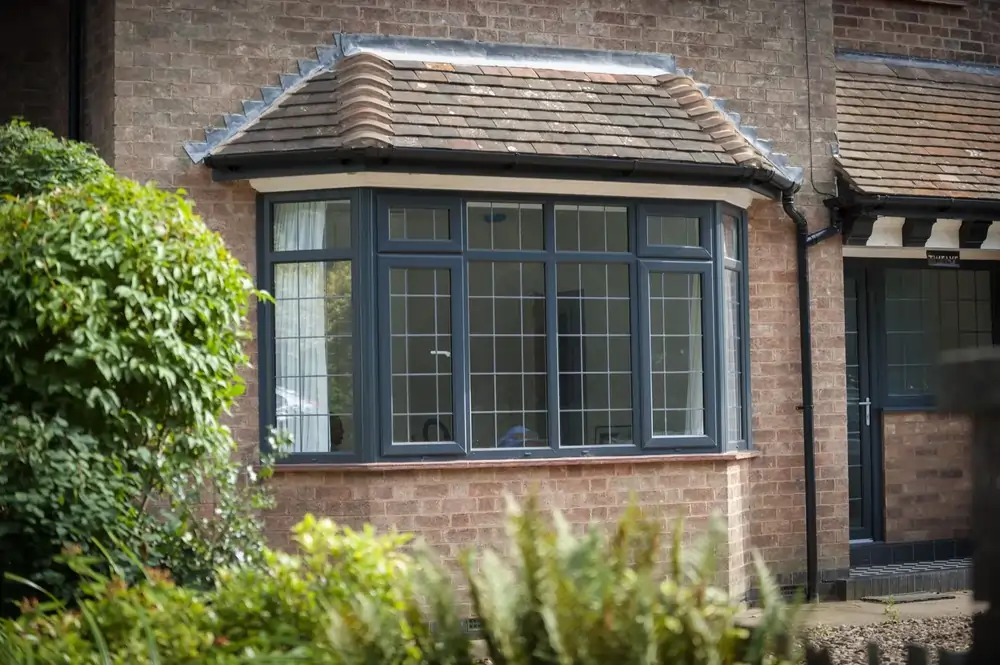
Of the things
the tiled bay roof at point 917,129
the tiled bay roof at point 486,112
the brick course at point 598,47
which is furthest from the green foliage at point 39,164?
the tiled bay roof at point 917,129

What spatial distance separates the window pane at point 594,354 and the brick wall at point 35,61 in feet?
13.3

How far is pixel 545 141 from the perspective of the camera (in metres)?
9.74

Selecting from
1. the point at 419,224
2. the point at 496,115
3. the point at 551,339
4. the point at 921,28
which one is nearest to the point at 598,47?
the point at 496,115

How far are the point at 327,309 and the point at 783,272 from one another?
3.82m

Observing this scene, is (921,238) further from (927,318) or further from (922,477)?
(922,477)

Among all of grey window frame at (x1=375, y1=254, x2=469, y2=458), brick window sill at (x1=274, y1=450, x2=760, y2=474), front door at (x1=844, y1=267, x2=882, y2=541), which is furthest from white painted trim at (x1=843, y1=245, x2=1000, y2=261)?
grey window frame at (x1=375, y1=254, x2=469, y2=458)

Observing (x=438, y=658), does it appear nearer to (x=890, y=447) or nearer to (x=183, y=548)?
(x=183, y=548)

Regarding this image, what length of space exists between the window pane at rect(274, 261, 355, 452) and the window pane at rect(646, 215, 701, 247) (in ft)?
7.51

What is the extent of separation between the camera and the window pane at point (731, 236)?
10.7m

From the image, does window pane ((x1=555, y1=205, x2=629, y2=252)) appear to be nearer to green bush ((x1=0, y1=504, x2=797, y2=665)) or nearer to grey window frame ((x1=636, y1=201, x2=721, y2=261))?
grey window frame ((x1=636, y1=201, x2=721, y2=261))

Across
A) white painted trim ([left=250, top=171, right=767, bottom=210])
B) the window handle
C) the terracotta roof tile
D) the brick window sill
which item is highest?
the terracotta roof tile

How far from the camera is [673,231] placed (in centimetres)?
1031

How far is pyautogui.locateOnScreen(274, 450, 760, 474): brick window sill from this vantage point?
936cm

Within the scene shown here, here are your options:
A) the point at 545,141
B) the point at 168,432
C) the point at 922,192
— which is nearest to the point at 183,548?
the point at 168,432
